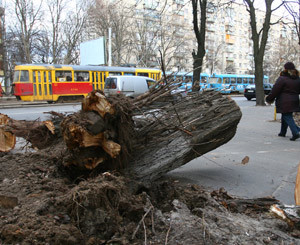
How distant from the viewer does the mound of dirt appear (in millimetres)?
2193

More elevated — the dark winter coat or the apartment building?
the apartment building

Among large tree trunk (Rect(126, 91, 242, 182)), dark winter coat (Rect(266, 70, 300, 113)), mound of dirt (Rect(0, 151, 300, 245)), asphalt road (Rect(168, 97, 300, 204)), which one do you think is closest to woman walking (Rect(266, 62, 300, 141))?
dark winter coat (Rect(266, 70, 300, 113))

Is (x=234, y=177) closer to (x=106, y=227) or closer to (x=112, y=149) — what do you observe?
(x=112, y=149)

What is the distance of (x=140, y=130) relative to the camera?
138 inches

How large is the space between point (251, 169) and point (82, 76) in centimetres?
2036

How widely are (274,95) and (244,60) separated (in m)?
81.5

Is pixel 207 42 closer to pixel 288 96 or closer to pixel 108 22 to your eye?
pixel 108 22

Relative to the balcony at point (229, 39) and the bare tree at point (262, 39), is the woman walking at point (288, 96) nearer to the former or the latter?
the bare tree at point (262, 39)

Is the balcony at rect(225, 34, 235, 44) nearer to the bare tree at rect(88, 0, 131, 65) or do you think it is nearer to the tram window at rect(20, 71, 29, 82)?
the bare tree at rect(88, 0, 131, 65)

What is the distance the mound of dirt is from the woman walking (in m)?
4.82

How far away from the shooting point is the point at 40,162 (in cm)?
370

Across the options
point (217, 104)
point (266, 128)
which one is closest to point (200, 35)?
point (266, 128)

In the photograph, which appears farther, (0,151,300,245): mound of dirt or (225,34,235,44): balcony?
(225,34,235,44): balcony

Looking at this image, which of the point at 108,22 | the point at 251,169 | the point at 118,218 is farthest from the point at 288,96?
the point at 108,22
